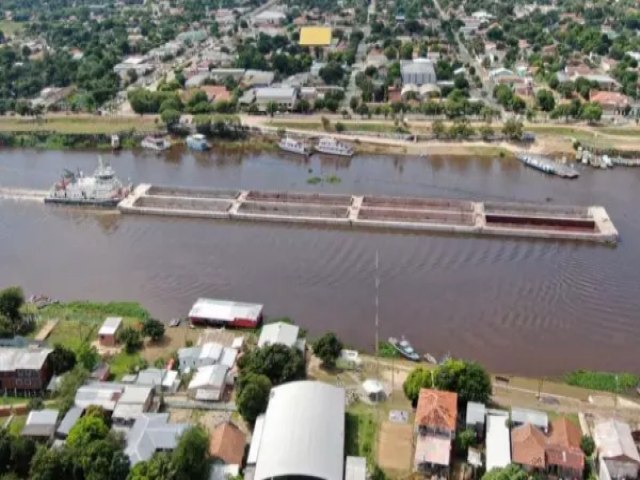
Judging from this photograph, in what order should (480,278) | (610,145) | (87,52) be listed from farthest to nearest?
(87,52) → (610,145) → (480,278)

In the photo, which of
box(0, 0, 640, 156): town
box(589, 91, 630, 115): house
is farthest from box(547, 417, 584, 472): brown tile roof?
box(589, 91, 630, 115): house

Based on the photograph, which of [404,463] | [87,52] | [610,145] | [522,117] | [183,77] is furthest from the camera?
[87,52]

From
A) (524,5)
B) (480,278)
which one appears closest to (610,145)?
(480,278)

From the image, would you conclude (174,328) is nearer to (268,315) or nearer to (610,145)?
(268,315)

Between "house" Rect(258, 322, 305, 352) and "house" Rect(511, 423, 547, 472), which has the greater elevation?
"house" Rect(511, 423, 547, 472)

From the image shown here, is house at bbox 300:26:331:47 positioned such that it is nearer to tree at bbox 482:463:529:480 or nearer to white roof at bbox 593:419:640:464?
white roof at bbox 593:419:640:464

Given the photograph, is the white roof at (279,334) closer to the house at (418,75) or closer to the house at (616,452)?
the house at (616,452)
